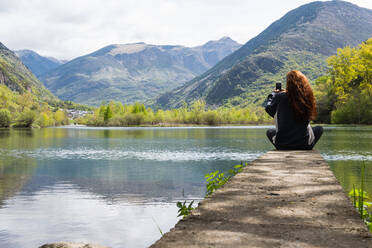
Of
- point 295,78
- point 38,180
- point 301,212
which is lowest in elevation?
point 38,180

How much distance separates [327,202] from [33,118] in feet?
560

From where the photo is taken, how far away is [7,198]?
1592 cm

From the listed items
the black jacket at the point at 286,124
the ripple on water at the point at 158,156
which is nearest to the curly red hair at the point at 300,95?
the black jacket at the point at 286,124

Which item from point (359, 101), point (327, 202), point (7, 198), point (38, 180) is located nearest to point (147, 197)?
point (7, 198)

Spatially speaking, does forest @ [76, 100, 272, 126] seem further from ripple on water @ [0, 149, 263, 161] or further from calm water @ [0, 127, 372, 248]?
calm water @ [0, 127, 372, 248]

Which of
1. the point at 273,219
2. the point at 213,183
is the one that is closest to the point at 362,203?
the point at 273,219

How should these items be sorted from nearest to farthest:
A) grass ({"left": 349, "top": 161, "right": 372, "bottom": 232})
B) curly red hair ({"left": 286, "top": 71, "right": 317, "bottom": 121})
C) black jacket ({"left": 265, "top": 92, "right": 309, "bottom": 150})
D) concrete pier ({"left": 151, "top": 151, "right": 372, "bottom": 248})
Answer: concrete pier ({"left": 151, "top": 151, "right": 372, "bottom": 248}) < grass ({"left": 349, "top": 161, "right": 372, "bottom": 232}) < curly red hair ({"left": 286, "top": 71, "right": 317, "bottom": 121}) < black jacket ({"left": 265, "top": 92, "right": 309, "bottom": 150})

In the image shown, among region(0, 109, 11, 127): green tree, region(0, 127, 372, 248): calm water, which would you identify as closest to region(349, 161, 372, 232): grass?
region(0, 127, 372, 248): calm water

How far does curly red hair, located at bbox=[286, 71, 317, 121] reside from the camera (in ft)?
27.8

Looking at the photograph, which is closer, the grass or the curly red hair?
the grass

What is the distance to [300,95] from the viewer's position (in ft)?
28.0

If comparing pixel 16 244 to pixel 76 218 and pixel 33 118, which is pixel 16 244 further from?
pixel 33 118

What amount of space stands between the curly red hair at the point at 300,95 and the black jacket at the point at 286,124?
0.76ft

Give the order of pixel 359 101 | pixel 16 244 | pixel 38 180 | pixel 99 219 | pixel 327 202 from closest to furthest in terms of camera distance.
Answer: pixel 327 202 < pixel 16 244 < pixel 99 219 < pixel 38 180 < pixel 359 101
